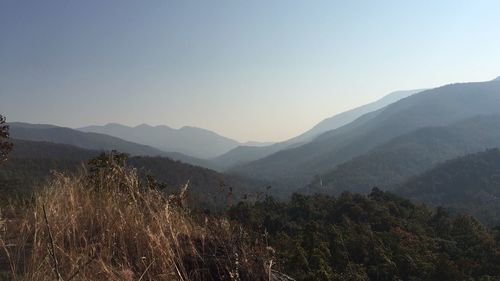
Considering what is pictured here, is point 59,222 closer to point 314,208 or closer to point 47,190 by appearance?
point 47,190

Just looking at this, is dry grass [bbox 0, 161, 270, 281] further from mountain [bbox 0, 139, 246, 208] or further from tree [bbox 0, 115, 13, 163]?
mountain [bbox 0, 139, 246, 208]

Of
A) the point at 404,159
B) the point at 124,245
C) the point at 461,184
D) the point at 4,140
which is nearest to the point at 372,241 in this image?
the point at 4,140

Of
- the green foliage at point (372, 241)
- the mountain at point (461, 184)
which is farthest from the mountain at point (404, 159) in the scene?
the green foliage at point (372, 241)

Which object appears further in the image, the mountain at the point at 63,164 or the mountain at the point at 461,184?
the mountain at the point at 461,184

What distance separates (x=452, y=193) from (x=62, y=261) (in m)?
114

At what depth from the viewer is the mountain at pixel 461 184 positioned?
3793 inches

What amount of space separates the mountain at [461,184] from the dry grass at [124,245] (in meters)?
96.5

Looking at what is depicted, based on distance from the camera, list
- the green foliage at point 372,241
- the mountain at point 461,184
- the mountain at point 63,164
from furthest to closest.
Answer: the mountain at point 461,184
the mountain at point 63,164
the green foliage at point 372,241

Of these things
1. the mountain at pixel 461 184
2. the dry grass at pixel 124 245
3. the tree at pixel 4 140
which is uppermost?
the tree at pixel 4 140

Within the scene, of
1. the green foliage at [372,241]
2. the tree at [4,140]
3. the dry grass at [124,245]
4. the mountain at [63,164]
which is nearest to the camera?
the dry grass at [124,245]

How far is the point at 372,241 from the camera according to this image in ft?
58.2

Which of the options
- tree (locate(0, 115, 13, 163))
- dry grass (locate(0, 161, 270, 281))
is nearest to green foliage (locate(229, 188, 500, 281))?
dry grass (locate(0, 161, 270, 281))

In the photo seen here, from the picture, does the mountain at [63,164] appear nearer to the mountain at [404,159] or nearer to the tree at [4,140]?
the mountain at [404,159]

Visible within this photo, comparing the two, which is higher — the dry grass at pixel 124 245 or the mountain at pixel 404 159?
the dry grass at pixel 124 245
